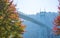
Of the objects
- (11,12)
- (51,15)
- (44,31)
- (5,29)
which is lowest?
(44,31)

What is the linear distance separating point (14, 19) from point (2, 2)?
125 cm

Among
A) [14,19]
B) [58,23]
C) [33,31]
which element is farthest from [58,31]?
[33,31]

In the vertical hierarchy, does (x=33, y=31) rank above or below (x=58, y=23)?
below

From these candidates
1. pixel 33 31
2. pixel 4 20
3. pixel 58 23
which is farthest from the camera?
pixel 33 31

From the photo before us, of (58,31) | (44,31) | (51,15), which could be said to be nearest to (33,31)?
(44,31)

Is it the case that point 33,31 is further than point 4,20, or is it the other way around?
point 33,31

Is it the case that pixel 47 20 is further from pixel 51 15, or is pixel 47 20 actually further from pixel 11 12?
pixel 11 12

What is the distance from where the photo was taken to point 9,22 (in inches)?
484

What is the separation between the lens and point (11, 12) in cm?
1249

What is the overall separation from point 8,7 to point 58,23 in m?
5.77

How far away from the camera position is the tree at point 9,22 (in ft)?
39.2

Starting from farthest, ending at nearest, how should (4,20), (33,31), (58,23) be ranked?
(33,31), (58,23), (4,20)

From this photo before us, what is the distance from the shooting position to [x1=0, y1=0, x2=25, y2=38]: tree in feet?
39.2

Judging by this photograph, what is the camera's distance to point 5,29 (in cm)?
1206
